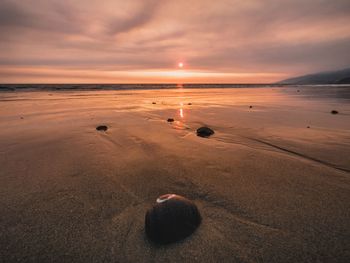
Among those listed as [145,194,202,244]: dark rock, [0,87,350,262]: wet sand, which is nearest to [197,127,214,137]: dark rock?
[0,87,350,262]: wet sand

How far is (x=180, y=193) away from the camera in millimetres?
2785

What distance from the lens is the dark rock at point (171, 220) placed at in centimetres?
196

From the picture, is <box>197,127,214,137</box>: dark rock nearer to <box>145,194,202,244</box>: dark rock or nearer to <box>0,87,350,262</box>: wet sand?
<box>0,87,350,262</box>: wet sand

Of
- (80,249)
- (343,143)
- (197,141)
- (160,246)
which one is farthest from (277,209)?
(343,143)

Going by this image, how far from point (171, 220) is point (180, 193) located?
0.78m

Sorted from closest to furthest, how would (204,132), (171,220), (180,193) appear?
(171,220) → (180,193) → (204,132)

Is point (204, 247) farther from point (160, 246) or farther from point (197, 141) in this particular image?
point (197, 141)

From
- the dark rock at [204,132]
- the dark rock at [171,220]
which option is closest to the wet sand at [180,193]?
the dark rock at [171,220]

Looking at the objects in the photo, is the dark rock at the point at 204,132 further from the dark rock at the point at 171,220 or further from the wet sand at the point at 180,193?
the dark rock at the point at 171,220

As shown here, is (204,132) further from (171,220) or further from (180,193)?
(171,220)

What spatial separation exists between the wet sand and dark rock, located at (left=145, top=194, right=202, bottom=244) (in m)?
0.07

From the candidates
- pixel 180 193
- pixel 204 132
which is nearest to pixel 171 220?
pixel 180 193

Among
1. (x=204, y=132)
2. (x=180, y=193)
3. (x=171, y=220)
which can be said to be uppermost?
(x=171, y=220)

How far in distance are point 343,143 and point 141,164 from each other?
4.15 m
